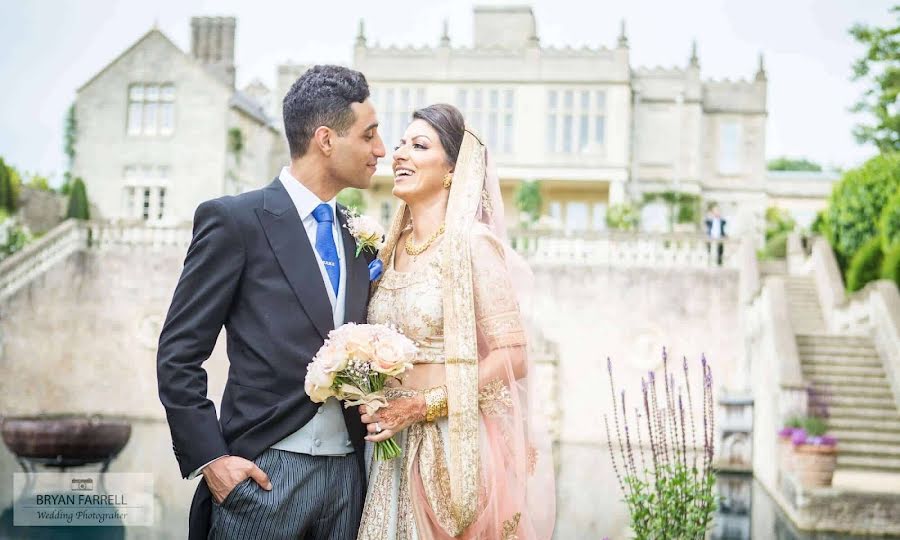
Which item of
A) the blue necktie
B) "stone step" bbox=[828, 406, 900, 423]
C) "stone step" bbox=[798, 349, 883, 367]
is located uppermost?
the blue necktie

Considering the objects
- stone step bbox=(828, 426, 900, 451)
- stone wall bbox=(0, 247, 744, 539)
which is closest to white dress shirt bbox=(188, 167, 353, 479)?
Answer: stone wall bbox=(0, 247, 744, 539)

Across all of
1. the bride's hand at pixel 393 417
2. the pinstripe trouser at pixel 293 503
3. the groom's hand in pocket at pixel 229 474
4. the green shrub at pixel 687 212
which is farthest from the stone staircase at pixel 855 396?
the green shrub at pixel 687 212

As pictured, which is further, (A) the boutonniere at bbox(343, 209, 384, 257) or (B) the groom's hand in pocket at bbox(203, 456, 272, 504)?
(A) the boutonniere at bbox(343, 209, 384, 257)

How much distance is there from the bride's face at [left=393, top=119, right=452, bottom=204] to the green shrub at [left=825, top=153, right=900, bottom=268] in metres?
15.4

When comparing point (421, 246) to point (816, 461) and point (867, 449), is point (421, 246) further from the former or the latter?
point (867, 449)

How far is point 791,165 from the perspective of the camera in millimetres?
64750

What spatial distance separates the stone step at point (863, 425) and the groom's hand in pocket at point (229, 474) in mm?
11125

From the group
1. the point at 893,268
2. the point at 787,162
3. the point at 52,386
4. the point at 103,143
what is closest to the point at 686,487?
the point at 893,268

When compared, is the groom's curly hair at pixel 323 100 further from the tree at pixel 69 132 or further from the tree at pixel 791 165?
the tree at pixel 791 165

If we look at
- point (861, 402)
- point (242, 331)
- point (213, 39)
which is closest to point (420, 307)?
point (242, 331)

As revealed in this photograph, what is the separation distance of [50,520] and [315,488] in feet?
22.9

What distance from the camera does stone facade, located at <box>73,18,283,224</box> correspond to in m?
29.3

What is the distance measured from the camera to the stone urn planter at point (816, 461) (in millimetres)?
9945

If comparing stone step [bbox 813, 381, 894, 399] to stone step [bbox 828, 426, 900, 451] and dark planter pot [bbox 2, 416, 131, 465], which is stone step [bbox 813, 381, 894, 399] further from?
dark planter pot [bbox 2, 416, 131, 465]
